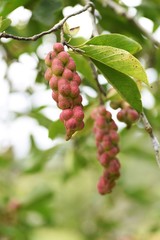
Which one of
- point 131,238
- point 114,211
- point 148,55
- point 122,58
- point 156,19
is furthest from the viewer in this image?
point 114,211

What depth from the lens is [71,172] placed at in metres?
2.61

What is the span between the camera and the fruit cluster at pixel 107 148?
4.05 ft

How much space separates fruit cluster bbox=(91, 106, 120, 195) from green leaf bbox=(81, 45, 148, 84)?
21 cm

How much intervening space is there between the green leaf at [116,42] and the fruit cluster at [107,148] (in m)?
0.22

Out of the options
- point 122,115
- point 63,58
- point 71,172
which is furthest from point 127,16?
point 71,172

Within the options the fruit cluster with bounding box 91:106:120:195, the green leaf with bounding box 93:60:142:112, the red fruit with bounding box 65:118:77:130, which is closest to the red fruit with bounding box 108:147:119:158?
the fruit cluster with bounding box 91:106:120:195

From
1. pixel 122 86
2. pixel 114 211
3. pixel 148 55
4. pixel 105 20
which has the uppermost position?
pixel 122 86

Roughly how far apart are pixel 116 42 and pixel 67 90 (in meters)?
0.20

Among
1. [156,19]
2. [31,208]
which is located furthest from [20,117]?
[156,19]

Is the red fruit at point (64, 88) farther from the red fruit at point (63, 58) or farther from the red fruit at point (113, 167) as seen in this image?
the red fruit at point (113, 167)

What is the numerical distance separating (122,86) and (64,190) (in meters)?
2.85

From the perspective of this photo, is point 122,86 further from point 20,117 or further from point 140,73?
point 20,117

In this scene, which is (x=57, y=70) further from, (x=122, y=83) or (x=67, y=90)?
(x=122, y=83)

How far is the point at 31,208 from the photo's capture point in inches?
104
